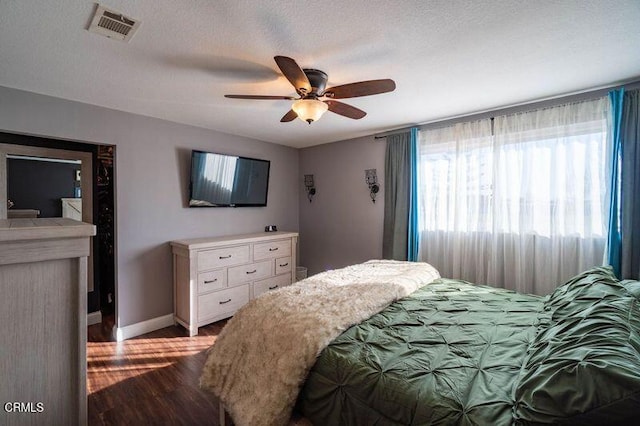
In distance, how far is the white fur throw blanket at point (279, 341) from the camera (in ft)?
4.56

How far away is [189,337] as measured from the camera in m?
3.10

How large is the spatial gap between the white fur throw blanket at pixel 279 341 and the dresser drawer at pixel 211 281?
4.96 ft

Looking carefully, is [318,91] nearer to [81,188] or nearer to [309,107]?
[309,107]

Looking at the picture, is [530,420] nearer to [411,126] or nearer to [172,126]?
[411,126]

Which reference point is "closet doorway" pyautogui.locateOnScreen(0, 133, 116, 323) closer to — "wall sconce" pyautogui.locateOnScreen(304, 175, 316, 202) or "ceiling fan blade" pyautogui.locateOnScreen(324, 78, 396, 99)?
"ceiling fan blade" pyautogui.locateOnScreen(324, 78, 396, 99)

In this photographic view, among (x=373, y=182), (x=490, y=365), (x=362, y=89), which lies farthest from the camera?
(x=373, y=182)

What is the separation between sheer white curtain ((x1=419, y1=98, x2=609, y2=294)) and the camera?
2576 mm

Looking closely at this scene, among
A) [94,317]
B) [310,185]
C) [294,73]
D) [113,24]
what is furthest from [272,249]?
[113,24]

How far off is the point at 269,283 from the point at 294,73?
2.79 meters

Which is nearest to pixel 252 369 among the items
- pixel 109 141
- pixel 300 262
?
pixel 109 141

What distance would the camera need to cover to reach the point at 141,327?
319cm

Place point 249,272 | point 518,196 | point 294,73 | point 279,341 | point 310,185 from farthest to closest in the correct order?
point 310,185 < point 249,272 < point 518,196 < point 294,73 < point 279,341
